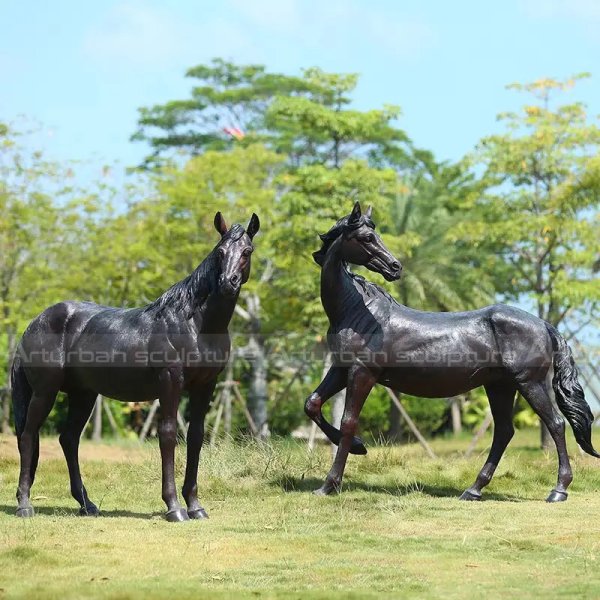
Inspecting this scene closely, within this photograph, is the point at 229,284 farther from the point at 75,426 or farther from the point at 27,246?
the point at 27,246

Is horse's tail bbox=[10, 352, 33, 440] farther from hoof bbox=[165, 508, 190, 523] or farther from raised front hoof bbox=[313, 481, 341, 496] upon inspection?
raised front hoof bbox=[313, 481, 341, 496]

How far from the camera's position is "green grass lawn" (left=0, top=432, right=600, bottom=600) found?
23.5 ft

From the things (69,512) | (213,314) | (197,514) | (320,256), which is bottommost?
(69,512)

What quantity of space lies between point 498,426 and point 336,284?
214 cm

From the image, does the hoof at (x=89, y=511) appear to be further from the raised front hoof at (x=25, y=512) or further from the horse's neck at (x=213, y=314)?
the horse's neck at (x=213, y=314)

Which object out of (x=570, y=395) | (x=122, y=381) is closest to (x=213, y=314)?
(x=122, y=381)

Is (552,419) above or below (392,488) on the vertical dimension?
above

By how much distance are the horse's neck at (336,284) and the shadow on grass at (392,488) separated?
1675mm

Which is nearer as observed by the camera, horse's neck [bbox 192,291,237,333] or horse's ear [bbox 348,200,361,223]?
horse's neck [bbox 192,291,237,333]

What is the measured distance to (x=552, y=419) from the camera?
11.1 m

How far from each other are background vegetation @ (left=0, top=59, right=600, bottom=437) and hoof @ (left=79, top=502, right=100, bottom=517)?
1189 cm

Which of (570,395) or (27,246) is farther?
(27,246)

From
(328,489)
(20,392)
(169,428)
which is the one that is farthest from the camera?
(328,489)

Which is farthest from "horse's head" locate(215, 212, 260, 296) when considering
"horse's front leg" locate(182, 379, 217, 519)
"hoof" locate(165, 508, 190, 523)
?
"hoof" locate(165, 508, 190, 523)
